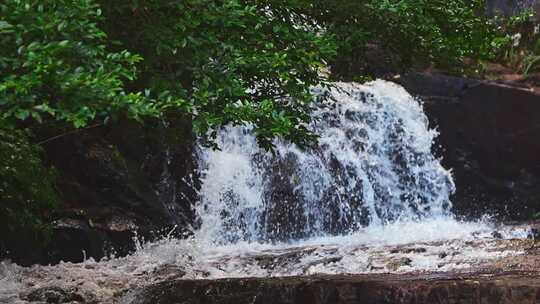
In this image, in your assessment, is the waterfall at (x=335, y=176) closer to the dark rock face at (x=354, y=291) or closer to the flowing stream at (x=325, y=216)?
the flowing stream at (x=325, y=216)

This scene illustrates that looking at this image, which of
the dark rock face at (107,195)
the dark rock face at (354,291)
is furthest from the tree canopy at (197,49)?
the dark rock face at (107,195)

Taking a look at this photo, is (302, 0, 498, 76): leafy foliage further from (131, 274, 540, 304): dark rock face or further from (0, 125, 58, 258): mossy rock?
(0, 125, 58, 258): mossy rock

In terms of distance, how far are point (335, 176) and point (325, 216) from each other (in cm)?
78

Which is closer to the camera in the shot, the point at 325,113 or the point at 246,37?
the point at 246,37

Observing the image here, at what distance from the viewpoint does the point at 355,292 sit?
5203 millimetres

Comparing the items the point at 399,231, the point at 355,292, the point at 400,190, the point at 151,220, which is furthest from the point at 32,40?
the point at 400,190

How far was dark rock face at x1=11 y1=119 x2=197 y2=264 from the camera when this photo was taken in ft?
28.4

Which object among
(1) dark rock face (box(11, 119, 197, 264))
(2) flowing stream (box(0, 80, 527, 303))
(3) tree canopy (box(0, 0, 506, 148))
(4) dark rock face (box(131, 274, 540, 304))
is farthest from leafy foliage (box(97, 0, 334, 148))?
(1) dark rock face (box(11, 119, 197, 264))

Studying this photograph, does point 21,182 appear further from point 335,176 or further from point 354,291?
point 335,176

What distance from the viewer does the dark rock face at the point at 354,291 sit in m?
4.87

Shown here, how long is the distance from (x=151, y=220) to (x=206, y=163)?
2.06 metres

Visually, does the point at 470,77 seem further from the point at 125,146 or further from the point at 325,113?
the point at 125,146

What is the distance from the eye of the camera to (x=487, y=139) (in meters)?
15.1

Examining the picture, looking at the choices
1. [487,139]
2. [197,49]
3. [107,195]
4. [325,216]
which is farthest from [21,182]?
[487,139]
